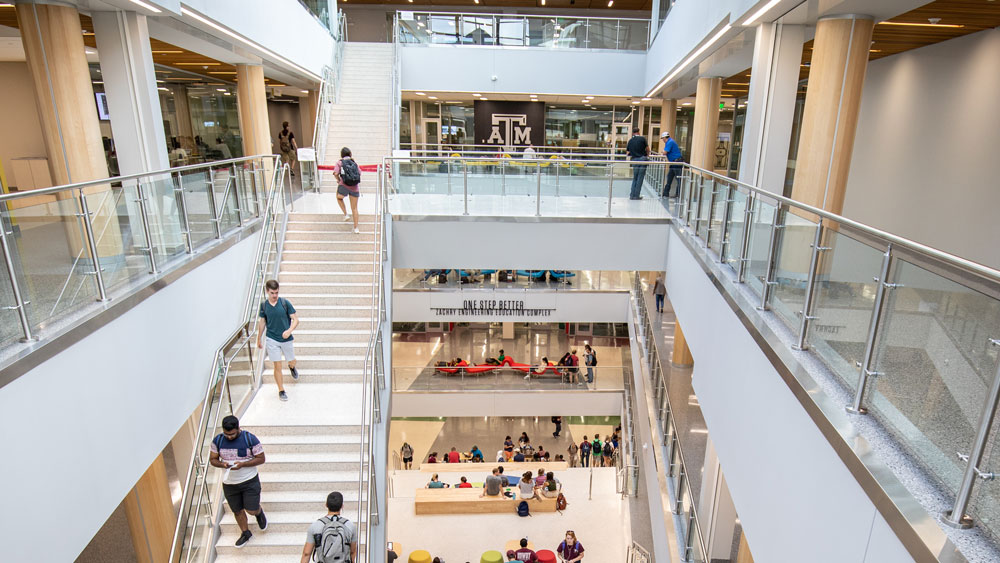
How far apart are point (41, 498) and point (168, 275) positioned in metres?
2.43

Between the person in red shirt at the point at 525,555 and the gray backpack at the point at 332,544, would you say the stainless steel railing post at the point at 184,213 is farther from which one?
the person in red shirt at the point at 525,555

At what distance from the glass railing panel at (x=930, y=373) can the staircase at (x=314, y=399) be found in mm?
4540

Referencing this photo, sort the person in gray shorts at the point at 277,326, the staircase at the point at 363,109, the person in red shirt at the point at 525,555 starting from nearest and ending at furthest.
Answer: the person in gray shorts at the point at 277,326, the person in red shirt at the point at 525,555, the staircase at the point at 363,109

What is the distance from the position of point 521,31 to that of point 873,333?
17466 millimetres

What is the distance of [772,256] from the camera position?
4164 millimetres

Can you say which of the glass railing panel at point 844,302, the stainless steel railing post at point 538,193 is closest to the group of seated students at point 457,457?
the stainless steel railing post at point 538,193

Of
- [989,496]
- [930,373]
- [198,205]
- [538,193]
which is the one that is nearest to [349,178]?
[198,205]

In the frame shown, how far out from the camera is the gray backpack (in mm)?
4641

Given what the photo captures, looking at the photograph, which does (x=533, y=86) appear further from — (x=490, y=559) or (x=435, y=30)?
(x=490, y=559)

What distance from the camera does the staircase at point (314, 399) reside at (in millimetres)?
5793

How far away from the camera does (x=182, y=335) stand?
5.70 m

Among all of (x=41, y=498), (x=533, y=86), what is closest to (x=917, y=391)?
(x=41, y=498)

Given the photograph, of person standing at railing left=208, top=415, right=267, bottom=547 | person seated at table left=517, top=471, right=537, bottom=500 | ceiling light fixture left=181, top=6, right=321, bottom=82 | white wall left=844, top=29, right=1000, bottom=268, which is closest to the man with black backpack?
person standing at railing left=208, top=415, right=267, bottom=547

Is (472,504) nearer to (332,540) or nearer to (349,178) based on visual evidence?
(349,178)
